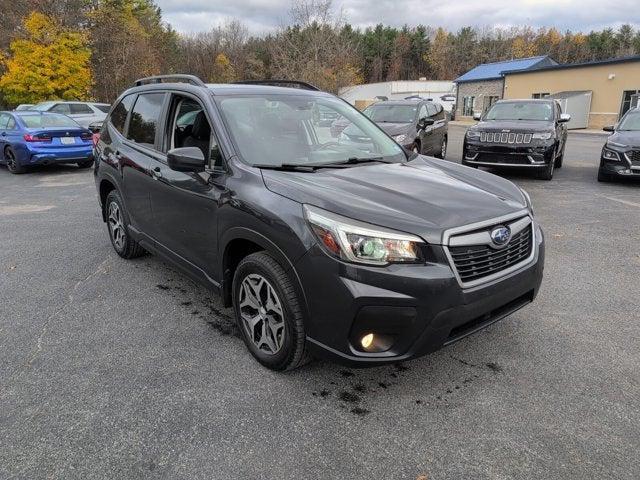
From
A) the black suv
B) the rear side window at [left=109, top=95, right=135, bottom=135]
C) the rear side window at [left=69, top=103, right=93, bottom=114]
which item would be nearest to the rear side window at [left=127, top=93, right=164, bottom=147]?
the black suv

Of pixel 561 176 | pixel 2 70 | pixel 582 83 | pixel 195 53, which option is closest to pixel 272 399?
pixel 561 176

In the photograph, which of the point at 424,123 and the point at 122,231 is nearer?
the point at 122,231

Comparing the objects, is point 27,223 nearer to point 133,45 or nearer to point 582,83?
point 133,45

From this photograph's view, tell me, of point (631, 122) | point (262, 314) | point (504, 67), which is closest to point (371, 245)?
point (262, 314)

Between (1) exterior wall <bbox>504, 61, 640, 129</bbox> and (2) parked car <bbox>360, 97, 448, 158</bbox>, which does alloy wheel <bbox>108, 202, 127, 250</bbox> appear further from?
(1) exterior wall <bbox>504, 61, 640, 129</bbox>

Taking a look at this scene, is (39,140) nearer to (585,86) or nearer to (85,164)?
(85,164)

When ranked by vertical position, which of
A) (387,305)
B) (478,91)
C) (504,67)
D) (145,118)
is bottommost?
(387,305)

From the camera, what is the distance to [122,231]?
17.6 feet

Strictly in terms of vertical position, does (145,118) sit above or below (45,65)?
below

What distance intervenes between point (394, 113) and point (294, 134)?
9.00 m

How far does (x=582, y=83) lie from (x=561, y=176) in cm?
2762

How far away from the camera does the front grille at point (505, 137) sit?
10.1 metres

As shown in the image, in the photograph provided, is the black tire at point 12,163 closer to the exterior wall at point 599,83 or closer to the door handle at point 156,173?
the door handle at point 156,173

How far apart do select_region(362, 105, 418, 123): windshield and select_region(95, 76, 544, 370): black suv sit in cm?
780
